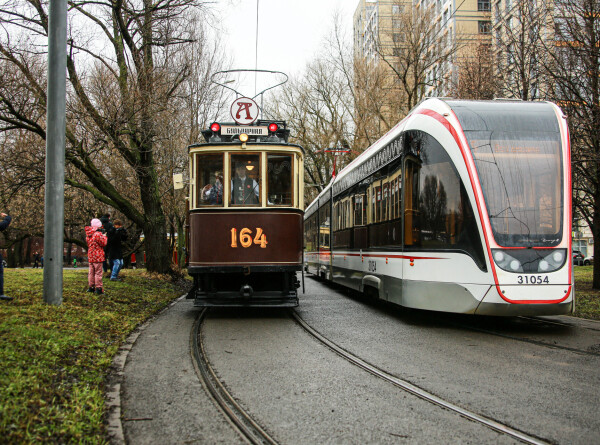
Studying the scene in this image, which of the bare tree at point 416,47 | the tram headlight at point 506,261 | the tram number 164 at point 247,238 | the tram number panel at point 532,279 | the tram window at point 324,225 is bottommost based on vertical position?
the tram number panel at point 532,279

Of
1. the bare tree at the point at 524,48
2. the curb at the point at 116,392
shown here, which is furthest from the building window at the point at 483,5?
the curb at the point at 116,392

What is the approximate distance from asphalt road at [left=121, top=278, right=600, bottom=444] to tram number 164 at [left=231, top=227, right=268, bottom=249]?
1458 mm

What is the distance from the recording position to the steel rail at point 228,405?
3.88m

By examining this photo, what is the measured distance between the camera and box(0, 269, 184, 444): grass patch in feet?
12.3

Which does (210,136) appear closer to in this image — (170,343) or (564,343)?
(170,343)

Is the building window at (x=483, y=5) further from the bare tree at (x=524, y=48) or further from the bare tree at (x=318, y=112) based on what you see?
the bare tree at (x=524, y=48)

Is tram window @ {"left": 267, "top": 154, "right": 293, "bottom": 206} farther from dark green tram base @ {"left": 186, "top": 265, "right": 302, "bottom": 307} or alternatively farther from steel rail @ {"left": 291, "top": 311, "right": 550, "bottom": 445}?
steel rail @ {"left": 291, "top": 311, "right": 550, "bottom": 445}

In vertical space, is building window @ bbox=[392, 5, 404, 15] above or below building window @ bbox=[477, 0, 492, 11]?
below

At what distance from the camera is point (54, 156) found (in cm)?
885

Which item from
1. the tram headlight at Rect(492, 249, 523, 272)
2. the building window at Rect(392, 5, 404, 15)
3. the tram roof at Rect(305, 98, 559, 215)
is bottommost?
the tram headlight at Rect(492, 249, 523, 272)

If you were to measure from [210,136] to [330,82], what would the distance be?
26619 mm

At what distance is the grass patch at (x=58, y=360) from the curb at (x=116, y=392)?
0.07m

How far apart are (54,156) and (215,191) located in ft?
9.01

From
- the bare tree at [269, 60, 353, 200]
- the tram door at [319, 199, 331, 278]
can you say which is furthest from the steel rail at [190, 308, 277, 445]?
the bare tree at [269, 60, 353, 200]
